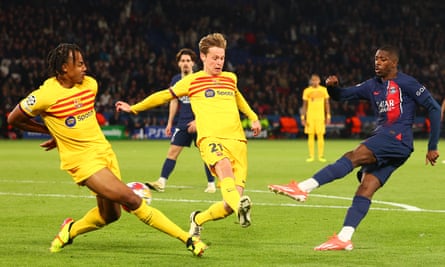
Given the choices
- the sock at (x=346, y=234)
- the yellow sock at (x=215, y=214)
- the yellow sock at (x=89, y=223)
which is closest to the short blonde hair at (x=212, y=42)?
the yellow sock at (x=215, y=214)

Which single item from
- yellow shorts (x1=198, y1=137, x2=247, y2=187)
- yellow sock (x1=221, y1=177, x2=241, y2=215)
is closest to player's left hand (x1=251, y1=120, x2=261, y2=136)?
yellow shorts (x1=198, y1=137, x2=247, y2=187)

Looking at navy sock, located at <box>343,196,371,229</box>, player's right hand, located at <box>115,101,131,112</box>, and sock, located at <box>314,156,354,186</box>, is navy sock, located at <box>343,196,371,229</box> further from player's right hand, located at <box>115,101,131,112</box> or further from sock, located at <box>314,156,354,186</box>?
player's right hand, located at <box>115,101,131,112</box>

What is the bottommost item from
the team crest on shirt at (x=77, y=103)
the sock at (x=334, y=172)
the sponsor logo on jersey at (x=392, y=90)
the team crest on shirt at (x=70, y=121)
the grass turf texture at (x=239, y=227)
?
the grass turf texture at (x=239, y=227)

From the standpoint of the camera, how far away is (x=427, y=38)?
50.6 meters

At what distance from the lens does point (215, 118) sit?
8992mm

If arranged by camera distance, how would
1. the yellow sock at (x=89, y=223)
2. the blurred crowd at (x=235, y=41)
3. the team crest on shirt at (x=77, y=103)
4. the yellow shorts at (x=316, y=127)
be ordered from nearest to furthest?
the team crest on shirt at (x=77, y=103), the yellow sock at (x=89, y=223), the yellow shorts at (x=316, y=127), the blurred crowd at (x=235, y=41)

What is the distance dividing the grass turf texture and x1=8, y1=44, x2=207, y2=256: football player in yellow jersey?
47 centimetres

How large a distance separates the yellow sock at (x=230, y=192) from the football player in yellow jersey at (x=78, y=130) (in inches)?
19.9

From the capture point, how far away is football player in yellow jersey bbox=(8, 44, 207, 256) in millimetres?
7953

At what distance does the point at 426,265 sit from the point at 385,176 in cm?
126

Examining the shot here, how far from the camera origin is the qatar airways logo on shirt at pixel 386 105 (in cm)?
877

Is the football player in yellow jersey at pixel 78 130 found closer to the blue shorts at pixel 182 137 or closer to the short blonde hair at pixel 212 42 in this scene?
the short blonde hair at pixel 212 42

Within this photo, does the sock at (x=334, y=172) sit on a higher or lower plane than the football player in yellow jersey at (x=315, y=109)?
higher

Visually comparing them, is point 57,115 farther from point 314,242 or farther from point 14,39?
point 14,39
